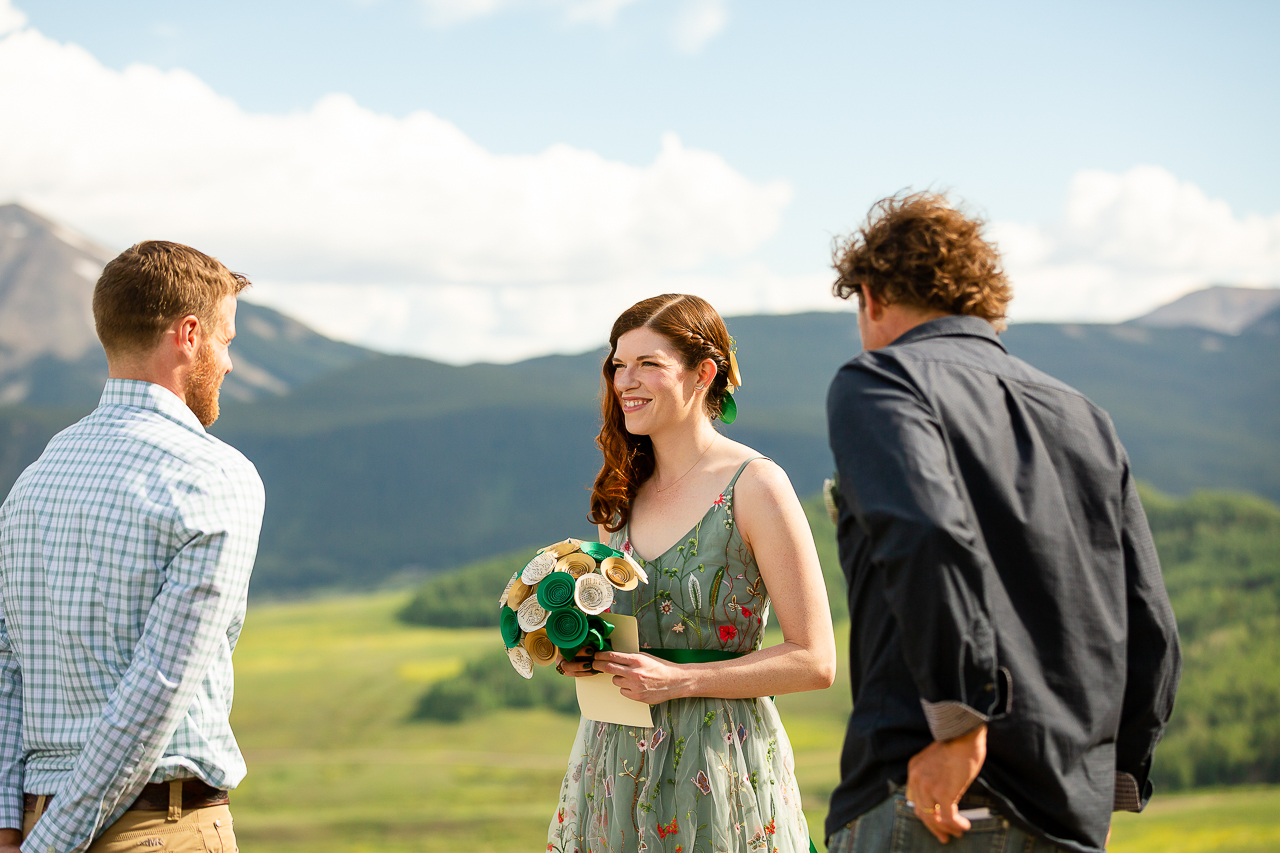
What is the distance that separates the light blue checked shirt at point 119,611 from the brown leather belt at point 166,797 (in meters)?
0.02

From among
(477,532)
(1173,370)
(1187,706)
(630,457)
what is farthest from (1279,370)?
(630,457)

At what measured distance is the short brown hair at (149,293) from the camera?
214cm

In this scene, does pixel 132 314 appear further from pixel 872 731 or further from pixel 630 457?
pixel 872 731

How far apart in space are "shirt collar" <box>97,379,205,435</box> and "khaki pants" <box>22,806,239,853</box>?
80 cm

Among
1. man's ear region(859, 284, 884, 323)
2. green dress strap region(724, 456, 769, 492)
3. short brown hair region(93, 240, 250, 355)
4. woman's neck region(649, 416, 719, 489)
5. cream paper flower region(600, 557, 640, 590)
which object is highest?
short brown hair region(93, 240, 250, 355)

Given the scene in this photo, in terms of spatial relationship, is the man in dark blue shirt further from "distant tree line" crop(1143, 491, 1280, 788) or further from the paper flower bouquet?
"distant tree line" crop(1143, 491, 1280, 788)

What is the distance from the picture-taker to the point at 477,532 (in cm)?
3447

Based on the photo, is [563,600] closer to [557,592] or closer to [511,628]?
[557,592]

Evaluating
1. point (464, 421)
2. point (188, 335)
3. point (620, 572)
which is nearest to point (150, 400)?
point (188, 335)

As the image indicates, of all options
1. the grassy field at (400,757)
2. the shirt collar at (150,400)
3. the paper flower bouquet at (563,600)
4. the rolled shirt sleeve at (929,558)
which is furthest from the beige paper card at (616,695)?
the grassy field at (400,757)

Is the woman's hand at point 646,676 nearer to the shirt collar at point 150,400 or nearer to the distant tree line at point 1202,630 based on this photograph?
the shirt collar at point 150,400

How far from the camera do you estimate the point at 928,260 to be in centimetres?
192

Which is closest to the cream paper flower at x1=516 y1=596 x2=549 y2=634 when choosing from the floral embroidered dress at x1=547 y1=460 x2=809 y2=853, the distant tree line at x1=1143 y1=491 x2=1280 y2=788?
the floral embroidered dress at x1=547 y1=460 x2=809 y2=853

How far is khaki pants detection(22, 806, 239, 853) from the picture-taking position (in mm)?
2021
